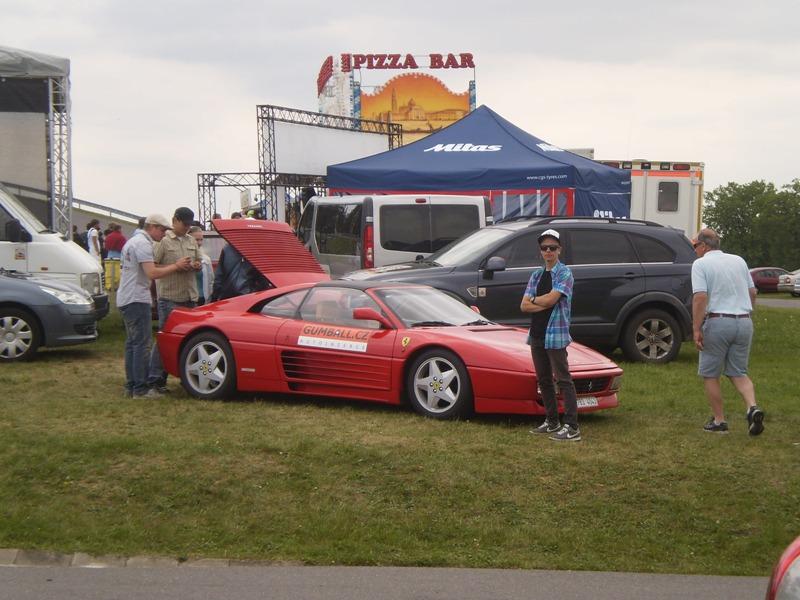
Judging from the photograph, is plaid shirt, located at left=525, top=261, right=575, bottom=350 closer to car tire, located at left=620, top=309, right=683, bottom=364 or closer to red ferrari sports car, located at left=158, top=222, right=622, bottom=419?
red ferrari sports car, located at left=158, top=222, right=622, bottom=419

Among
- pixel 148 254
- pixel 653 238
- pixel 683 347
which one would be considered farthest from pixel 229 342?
pixel 683 347

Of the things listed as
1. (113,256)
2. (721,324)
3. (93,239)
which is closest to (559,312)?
(721,324)

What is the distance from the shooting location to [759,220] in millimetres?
112312

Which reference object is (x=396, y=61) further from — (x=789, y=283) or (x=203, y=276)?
(x=203, y=276)

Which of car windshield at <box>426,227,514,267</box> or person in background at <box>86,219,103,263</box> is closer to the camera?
car windshield at <box>426,227,514,267</box>

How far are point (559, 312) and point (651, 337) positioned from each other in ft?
17.6

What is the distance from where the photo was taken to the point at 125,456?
753 centimetres

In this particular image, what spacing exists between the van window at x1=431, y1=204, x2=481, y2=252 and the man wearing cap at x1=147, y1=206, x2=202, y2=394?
6.54m

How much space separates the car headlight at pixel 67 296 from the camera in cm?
1291

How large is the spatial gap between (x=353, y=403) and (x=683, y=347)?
7.11 meters

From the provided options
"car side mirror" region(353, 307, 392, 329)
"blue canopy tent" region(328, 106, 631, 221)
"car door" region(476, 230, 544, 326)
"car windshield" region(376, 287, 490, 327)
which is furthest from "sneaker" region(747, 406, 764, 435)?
"blue canopy tent" region(328, 106, 631, 221)

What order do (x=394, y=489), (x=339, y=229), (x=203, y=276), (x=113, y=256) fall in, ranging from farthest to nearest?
1. (x=113, y=256)
2. (x=339, y=229)
3. (x=203, y=276)
4. (x=394, y=489)

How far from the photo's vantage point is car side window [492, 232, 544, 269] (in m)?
13.3

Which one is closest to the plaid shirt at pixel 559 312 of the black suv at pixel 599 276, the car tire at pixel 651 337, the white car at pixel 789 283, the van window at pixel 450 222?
the black suv at pixel 599 276
